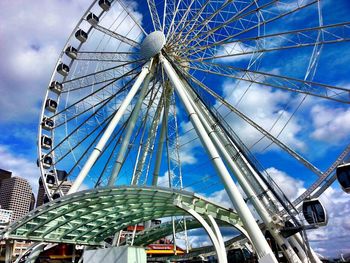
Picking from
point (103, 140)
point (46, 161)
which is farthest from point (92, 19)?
point (46, 161)

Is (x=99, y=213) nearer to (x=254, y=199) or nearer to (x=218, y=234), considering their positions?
(x=218, y=234)

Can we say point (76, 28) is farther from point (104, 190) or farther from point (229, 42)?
point (104, 190)

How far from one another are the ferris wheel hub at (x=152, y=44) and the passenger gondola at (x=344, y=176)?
15086 mm

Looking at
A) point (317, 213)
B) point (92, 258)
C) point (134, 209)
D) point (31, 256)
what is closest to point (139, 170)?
point (134, 209)

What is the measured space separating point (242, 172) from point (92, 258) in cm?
1085

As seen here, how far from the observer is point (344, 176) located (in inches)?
618

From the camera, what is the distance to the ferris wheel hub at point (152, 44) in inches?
952

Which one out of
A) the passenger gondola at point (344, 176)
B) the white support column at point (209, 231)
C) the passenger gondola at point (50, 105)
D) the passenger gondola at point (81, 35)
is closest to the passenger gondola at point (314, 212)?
the passenger gondola at point (344, 176)

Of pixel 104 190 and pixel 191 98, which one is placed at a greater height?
pixel 191 98

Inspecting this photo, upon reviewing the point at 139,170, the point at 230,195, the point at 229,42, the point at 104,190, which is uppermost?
the point at 229,42

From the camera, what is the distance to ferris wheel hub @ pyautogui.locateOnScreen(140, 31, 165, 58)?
2419 centimetres

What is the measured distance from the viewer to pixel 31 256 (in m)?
21.2

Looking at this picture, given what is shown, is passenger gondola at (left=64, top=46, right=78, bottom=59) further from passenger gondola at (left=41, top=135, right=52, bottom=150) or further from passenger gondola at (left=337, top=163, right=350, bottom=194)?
passenger gondola at (left=337, top=163, right=350, bottom=194)

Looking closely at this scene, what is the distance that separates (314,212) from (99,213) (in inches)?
613
